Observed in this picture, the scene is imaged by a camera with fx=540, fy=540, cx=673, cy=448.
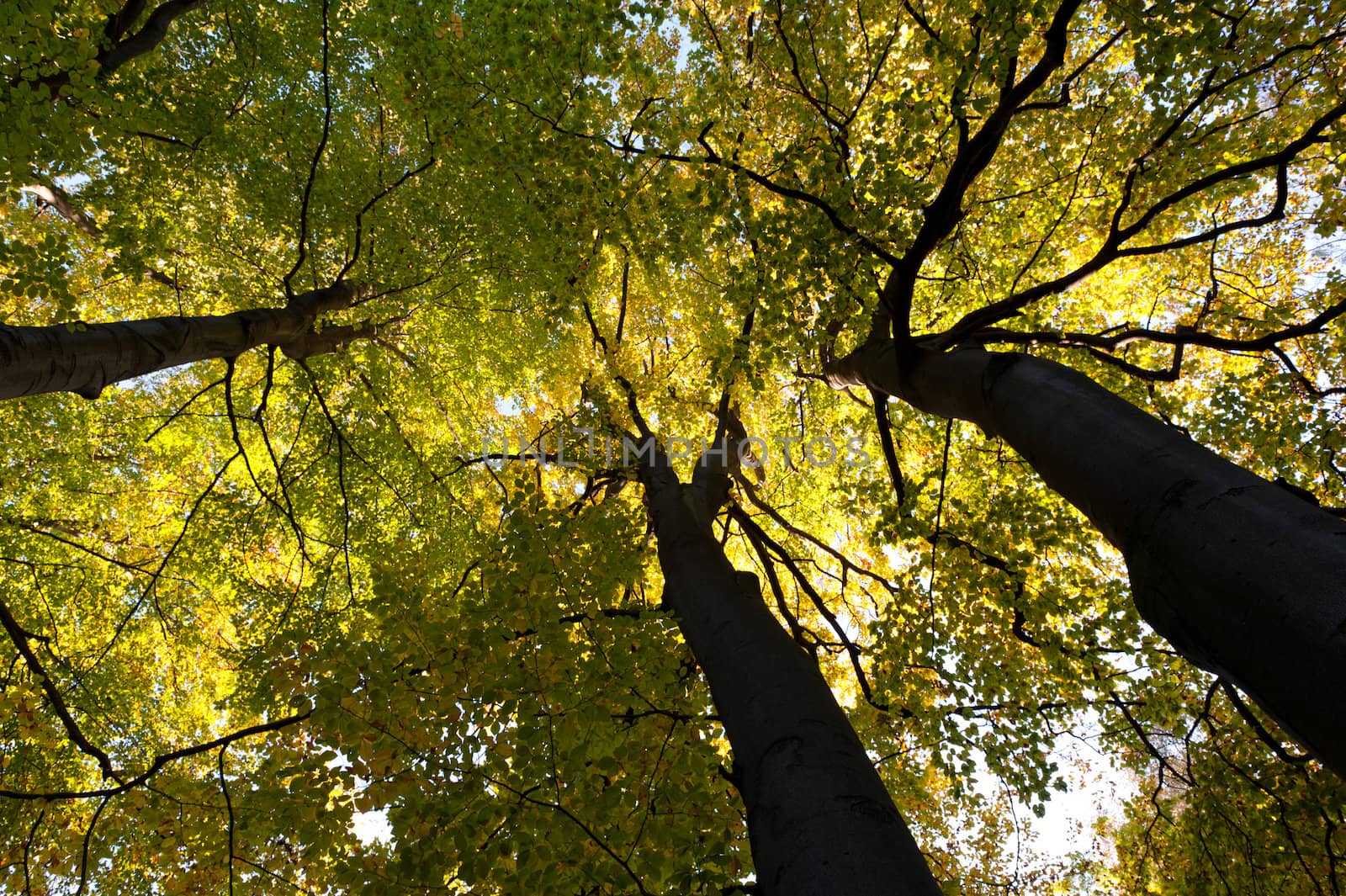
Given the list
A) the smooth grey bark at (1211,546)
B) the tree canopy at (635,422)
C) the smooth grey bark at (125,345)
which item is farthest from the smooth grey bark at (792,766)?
the smooth grey bark at (125,345)

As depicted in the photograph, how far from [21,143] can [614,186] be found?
3.78 meters

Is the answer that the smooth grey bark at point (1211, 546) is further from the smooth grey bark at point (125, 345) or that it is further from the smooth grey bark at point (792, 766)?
the smooth grey bark at point (125, 345)

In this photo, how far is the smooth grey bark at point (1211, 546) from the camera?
1.33m

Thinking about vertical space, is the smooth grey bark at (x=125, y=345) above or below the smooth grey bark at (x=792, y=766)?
above

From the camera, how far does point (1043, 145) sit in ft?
21.4

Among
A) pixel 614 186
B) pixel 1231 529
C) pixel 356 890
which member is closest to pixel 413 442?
pixel 614 186

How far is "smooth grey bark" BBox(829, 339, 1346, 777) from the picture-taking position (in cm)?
133

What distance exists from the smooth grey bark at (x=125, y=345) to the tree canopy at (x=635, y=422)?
4 cm

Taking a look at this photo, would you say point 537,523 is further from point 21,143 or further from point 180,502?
point 180,502

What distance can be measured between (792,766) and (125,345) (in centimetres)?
567

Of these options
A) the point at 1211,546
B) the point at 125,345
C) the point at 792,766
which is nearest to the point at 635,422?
the point at 125,345

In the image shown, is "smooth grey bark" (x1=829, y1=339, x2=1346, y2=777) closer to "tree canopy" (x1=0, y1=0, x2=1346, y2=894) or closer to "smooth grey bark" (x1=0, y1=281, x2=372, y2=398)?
"tree canopy" (x1=0, y1=0, x2=1346, y2=894)

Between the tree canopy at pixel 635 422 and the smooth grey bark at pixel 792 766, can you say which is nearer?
the smooth grey bark at pixel 792 766

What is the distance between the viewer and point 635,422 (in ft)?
24.3
